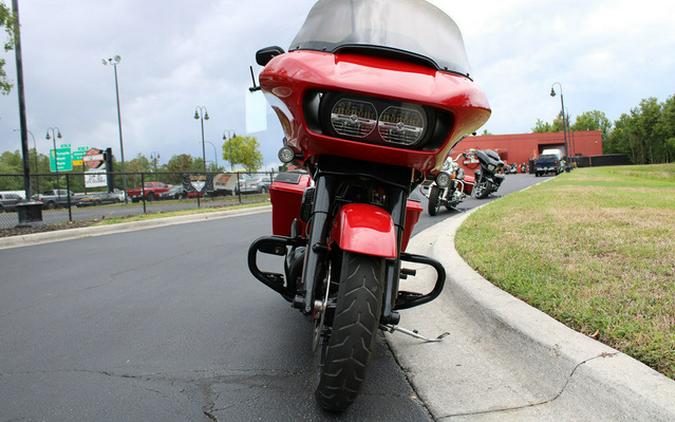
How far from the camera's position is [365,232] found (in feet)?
7.47

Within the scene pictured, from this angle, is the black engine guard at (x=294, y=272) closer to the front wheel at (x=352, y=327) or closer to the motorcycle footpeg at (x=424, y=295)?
the motorcycle footpeg at (x=424, y=295)

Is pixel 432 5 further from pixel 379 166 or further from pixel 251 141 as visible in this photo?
pixel 251 141

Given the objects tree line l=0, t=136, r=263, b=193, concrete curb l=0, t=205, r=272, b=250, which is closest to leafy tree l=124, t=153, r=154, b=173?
tree line l=0, t=136, r=263, b=193

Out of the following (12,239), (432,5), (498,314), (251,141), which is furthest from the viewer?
(251,141)

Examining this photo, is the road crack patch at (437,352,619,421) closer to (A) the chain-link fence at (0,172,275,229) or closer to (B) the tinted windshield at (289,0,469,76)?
(B) the tinted windshield at (289,0,469,76)

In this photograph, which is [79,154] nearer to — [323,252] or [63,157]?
[63,157]

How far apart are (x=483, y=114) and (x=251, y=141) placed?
2659 inches

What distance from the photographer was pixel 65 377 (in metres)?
2.93

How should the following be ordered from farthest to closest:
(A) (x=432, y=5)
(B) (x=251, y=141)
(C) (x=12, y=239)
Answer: (B) (x=251, y=141) → (C) (x=12, y=239) → (A) (x=432, y=5)

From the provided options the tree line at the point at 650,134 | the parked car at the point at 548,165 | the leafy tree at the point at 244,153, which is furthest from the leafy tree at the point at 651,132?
the leafy tree at the point at 244,153

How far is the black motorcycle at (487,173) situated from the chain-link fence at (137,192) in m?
10.6

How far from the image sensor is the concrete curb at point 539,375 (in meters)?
2.10

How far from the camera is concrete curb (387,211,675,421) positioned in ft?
6.89

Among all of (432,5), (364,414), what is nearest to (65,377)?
(364,414)
